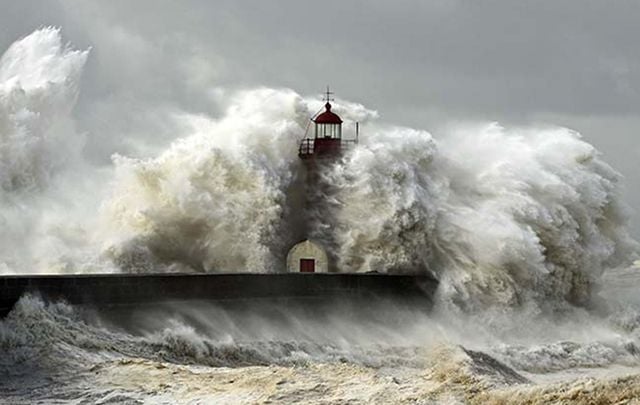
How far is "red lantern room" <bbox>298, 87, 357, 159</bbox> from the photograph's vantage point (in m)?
21.6

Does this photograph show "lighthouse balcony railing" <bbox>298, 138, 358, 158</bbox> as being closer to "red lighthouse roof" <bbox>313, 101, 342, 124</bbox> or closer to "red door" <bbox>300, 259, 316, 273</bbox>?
"red lighthouse roof" <bbox>313, 101, 342, 124</bbox>

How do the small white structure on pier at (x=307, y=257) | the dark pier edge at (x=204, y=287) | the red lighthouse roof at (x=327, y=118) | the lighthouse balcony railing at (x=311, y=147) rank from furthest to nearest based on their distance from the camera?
→ the red lighthouse roof at (x=327, y=118)
the lighthouse balcony railing at (x=311, y=147)
the small white structure on pier at (x=307, y=257)
the dark pier edge at (x=204, y=287)

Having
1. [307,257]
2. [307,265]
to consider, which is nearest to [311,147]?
[307,257]

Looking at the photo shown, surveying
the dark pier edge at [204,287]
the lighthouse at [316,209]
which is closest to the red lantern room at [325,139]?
the lighthouse at [316,209]

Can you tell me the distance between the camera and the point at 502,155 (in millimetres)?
23219

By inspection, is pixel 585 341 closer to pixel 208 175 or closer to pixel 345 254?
pixel 345 254

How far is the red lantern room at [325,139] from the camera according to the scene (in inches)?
851

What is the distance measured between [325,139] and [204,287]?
727cm

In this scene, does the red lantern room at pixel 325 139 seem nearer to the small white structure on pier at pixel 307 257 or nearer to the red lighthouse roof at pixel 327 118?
the red lighthouse roof at pixel 327 118

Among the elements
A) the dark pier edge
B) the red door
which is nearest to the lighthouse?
the red door

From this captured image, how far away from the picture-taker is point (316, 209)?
841 inches

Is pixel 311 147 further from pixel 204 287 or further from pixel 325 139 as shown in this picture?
pixel 204 287

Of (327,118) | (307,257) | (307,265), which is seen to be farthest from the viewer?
(327,118)

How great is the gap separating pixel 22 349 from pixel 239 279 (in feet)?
15.2
